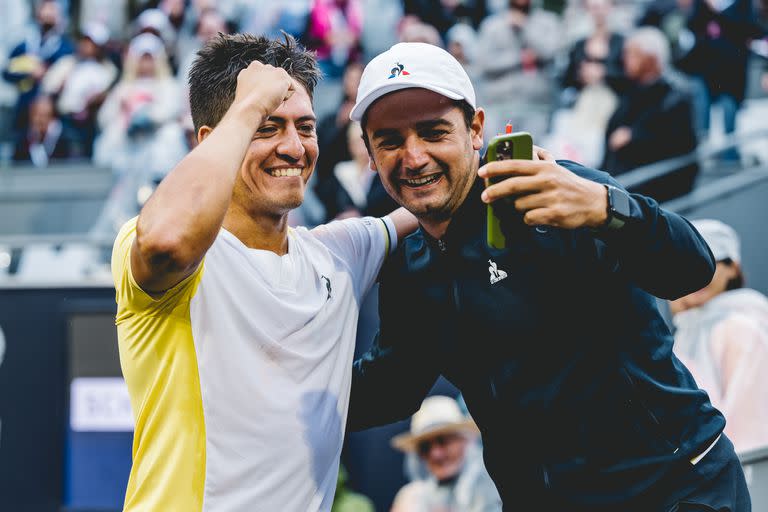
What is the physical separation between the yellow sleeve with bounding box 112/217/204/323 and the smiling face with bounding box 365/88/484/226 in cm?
61

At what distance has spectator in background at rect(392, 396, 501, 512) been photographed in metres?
5.07

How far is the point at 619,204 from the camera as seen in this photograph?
6.93 ft

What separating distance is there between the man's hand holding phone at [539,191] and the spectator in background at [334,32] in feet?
→ 22.8

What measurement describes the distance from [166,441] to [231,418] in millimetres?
166

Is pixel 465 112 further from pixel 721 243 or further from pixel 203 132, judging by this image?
pixel 721 243

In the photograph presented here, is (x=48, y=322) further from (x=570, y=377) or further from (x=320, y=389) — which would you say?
(x=570, y=377)

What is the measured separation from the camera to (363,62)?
28.5ft

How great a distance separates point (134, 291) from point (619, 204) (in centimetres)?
111

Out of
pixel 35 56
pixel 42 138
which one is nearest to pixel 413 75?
pixel 42 138

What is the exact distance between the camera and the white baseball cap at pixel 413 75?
2549 mm

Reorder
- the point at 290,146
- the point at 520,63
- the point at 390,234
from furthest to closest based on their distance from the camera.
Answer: the point at 520,63
the point at 390,234
the point at 290,146

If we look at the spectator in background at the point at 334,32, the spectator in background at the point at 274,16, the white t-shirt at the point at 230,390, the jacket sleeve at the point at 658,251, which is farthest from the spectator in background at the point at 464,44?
the jacket sleeve at the point at 658,251

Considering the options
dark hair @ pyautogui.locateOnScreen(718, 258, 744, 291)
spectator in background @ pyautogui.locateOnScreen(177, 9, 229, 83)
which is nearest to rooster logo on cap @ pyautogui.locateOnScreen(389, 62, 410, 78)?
dark hair @ pyautogui.locateOnScreen(718, 258, 744, 291)

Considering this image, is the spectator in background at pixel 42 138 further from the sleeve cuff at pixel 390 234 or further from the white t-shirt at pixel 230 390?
the white t-shirt at pixel 230 390
